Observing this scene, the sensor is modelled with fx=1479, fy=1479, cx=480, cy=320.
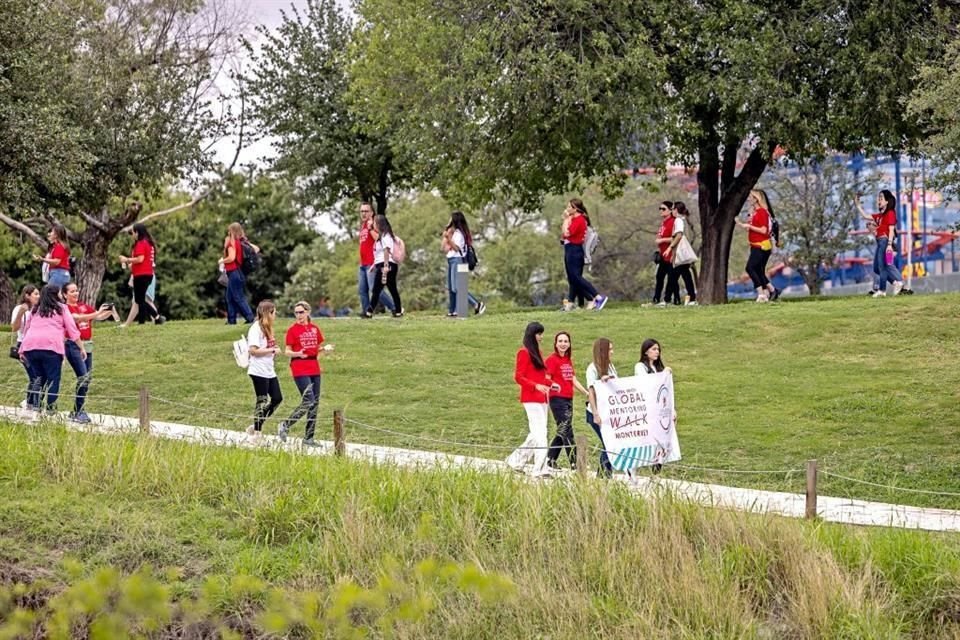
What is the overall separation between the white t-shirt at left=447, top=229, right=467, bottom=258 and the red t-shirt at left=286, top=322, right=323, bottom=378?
9.07 m

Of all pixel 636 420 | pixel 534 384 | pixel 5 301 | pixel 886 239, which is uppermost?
pixel 886 239

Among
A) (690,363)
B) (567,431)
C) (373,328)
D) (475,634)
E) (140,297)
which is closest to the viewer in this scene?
(475,634)

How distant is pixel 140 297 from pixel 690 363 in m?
10.8

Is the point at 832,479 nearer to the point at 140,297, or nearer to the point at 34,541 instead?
the point at 34,541

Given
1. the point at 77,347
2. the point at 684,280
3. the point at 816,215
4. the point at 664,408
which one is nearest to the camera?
the point at 664,408

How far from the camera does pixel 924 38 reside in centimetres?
2722

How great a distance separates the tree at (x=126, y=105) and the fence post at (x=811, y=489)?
2303cm

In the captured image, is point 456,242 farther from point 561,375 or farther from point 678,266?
point 561,375

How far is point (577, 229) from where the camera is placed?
24.9 meters

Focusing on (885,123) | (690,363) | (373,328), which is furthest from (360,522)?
(885,123)

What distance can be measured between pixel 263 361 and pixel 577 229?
9193 millimetres

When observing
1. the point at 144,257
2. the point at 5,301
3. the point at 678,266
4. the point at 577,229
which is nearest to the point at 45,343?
the point at 144,257

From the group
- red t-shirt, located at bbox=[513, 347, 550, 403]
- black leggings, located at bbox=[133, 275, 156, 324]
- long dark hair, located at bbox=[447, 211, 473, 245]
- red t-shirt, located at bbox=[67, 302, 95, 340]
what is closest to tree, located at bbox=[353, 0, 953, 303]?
long dark hair, located at bbox=[447, 211, 473, 245]

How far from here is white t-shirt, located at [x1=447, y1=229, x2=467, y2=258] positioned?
2580cm
